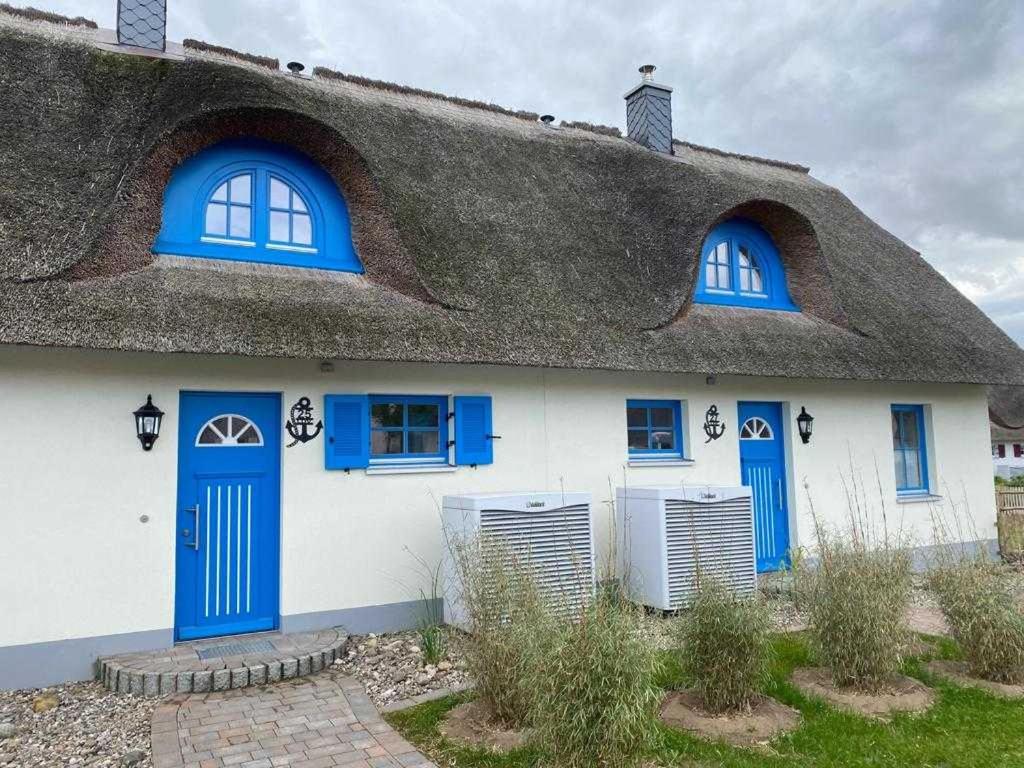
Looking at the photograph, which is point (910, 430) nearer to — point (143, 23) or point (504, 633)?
point (504, 633)

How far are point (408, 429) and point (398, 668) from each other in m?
2.21

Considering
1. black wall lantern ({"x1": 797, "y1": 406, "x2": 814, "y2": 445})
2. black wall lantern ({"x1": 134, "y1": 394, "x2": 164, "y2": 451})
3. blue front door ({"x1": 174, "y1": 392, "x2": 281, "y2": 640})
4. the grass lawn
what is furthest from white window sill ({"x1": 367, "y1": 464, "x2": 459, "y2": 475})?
black wall lantern ({"x1": 797, "y1": 406, "x2": 814, "y2": 445})

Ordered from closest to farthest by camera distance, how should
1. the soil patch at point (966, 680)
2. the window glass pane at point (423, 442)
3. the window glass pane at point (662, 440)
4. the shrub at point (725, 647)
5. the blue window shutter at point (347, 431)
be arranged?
the shrub at point (725, 647) → the soil patch at point (966, 680) → the blue window shutter at point (347, 431) → the window glass pane at point (423, 442) → the window glass pane at point (662, 440)

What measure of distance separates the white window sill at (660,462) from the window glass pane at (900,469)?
3709mm

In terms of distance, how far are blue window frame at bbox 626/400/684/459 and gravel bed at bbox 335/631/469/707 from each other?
3.18 metres

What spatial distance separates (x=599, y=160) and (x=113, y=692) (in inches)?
320

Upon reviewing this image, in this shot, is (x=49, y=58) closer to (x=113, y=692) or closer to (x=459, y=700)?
(x=113, y=692)

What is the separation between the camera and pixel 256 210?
20.7 feet

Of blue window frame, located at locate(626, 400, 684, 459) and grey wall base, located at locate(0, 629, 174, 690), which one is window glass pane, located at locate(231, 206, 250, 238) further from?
blue window frame, located at locate(626, 400, 684, 459)

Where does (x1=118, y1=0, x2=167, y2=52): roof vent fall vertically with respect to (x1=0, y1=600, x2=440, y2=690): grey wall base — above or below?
above

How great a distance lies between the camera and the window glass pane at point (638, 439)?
7914 millimetres

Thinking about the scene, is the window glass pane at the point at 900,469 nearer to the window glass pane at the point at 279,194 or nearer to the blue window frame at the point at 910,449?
the blue window frame at the point at 910,449

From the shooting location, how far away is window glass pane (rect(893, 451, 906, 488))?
31.9ft

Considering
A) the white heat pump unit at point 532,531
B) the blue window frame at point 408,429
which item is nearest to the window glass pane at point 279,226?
the blue window frame at point 408,429
